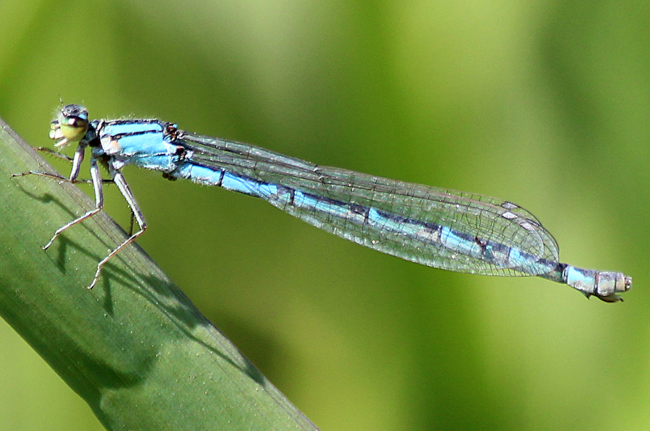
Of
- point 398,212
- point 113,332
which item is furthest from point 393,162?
point 113,332

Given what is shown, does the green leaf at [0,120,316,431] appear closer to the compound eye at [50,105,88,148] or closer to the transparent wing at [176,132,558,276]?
the compound eye at [50,105,88,148]

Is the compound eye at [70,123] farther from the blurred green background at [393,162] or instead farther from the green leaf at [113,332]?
the green leaf at [113,332]

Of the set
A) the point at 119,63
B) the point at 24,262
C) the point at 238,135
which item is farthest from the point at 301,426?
the point at 119,63

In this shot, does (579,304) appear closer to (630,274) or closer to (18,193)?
(630,274)

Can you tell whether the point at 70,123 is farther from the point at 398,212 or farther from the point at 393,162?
the point at 398,212

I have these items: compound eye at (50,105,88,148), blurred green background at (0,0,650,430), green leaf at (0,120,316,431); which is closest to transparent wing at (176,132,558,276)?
blurred green background at (0,0,650,430)
